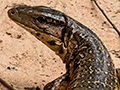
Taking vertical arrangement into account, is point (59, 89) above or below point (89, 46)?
below

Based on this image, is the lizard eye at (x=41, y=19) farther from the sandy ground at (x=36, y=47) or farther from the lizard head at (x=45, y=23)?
the sandy ground at (x=36, y=47)

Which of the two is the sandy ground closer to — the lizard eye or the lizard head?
the lizard head

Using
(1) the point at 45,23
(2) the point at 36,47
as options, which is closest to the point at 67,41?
(1) the point at 45,23

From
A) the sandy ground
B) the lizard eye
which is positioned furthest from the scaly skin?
the sandy ground

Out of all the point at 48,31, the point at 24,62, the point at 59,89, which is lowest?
the point at 59,89

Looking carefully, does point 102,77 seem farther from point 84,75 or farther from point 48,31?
point 48,31

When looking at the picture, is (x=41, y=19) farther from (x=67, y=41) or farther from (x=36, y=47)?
(x=36, y=47)

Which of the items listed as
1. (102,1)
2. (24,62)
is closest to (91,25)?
(102,1)

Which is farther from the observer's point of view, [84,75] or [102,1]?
[102,1]
